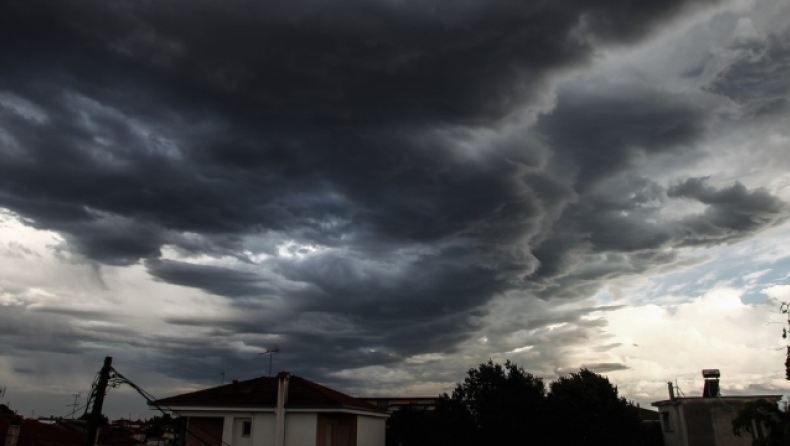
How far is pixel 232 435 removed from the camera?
38312 mm

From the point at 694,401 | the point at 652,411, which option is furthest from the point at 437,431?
the point at 652,411

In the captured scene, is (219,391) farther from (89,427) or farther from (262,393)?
(89,427)

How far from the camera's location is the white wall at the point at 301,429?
37281mm

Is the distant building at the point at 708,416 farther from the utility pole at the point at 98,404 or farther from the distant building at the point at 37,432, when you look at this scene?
the utility pole at the point at 98,404

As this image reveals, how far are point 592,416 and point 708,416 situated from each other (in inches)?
526

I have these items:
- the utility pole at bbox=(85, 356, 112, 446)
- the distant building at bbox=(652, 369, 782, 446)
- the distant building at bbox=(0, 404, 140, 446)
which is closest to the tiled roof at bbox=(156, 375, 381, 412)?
the distant building at bbox=(0, 404, 140, 446)

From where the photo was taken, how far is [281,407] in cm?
3750

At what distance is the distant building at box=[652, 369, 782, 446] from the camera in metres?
46.5

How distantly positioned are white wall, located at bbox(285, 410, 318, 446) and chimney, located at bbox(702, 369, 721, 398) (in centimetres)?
3501

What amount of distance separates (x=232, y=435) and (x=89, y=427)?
18850 mm

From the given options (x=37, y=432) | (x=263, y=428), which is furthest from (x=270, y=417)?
(x=37, y=432)

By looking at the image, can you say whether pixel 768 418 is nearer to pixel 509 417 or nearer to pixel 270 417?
pixel 509 417

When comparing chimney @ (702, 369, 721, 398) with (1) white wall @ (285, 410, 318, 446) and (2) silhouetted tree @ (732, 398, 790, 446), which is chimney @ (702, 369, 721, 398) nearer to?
(1) white wall @ (285, 410, 318, 446)

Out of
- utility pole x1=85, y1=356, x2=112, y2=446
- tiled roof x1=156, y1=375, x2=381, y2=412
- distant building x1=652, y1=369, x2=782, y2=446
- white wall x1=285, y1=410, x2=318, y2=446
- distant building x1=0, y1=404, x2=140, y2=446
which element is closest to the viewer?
utility pole x1=85, y1=356, x2=112, y2=446
